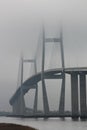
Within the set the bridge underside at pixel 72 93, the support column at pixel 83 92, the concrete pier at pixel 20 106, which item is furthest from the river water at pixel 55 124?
the concrete pier at pixel 20 106

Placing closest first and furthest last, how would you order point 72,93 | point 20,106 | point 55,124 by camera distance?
point 55,124 < point 72,93 < point 20,106

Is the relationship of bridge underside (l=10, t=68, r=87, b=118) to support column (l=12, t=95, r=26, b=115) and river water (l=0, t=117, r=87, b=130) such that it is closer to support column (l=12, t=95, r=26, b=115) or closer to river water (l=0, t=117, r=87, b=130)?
support column (l=12, t=95, r=26, b=115)

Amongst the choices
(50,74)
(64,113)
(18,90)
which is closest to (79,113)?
(64,113)

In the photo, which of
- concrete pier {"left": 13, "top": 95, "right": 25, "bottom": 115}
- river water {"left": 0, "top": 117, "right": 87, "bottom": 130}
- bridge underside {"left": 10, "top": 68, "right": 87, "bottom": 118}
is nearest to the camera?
river water {"left": 0, "top": 117, "right": 87, "bottom": 130}

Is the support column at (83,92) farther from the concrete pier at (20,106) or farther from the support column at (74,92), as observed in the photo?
the concrete pier at (20,106)

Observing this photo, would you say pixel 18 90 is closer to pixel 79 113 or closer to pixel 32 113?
pixel 32 113

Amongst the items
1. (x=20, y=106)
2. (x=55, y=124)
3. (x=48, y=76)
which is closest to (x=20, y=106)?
(x=20, y=106)

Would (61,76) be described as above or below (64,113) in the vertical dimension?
above

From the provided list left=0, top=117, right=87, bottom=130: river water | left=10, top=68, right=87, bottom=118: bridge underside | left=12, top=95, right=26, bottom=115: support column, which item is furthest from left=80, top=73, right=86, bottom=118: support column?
left=0, top=117, right=87, bottom=130: river water

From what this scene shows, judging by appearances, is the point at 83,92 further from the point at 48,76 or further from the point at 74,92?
the point at 48,76

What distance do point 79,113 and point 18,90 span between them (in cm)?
1310

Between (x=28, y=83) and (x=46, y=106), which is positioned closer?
(x=46, y=106)

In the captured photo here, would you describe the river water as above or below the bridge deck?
below

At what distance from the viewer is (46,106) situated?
67.1 m
